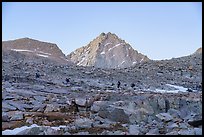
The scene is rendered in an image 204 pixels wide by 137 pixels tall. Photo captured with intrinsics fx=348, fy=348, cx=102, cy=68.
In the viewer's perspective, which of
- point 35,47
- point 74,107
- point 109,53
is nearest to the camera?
point 74,107

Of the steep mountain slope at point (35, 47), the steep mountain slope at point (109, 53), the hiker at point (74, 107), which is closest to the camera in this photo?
the hiker at point (74, 107)

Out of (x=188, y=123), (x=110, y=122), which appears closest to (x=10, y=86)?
(x=110, y=122)

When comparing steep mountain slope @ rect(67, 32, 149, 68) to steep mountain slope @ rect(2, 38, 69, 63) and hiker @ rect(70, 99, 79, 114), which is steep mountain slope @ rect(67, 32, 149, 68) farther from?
hiker @ rect(70, 99, 79, 114)

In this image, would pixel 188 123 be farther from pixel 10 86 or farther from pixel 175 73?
pixel 175 73

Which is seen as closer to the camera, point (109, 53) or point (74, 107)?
point (74, 107)

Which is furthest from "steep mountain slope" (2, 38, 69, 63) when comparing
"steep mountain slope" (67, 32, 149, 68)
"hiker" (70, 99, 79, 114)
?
"hiker" (70, 99, 79, 114)

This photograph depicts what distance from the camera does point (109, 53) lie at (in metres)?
142

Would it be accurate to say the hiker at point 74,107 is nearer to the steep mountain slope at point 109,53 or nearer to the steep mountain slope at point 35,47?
the steep mountain slope at point 35,47

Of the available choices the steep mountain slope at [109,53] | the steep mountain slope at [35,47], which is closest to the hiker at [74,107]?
the steep mountain slope at [35,47]

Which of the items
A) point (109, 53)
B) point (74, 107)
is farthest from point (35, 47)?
point (109, 53)

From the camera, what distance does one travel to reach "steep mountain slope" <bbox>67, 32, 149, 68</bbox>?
133625 millimetres

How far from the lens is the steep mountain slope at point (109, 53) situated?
438ft

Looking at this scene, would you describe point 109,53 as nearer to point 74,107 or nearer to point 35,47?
point 35,47

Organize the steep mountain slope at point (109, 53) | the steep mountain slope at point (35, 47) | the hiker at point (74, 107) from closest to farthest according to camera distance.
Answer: the hiker at point (74, 107) < the steep mountain slope at point (35, 47) < the steep mountain slope at point (109, 53)
